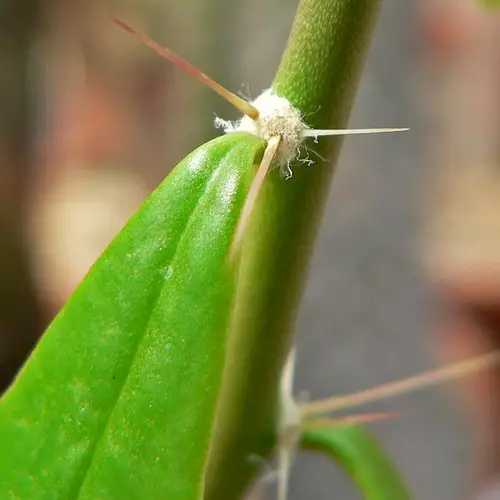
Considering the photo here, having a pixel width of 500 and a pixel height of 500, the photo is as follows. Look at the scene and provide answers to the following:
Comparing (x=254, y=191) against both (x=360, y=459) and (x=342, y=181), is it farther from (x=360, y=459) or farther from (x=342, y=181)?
(x=342, y=181)

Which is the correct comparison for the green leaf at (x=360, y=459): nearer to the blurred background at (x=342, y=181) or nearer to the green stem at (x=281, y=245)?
the green stem at (x=281, y=245)

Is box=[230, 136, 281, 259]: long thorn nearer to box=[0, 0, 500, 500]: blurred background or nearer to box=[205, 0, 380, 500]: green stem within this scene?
box=[205, 0, 380, 500]: green stem

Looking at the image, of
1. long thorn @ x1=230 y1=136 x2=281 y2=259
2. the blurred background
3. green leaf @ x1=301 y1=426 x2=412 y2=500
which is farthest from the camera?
the blurred background

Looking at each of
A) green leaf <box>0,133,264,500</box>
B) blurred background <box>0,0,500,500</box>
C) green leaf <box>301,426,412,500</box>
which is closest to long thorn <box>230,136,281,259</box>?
green leaf <box>0,133,264,500</box>

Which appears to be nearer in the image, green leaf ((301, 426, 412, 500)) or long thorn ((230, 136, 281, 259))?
long thorn ((230, 136, 281, 259))

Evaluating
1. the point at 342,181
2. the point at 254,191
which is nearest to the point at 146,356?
the point at 254,191

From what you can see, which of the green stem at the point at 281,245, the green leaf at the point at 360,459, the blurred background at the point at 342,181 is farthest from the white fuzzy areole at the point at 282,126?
the blurred background at the point at 342,181
